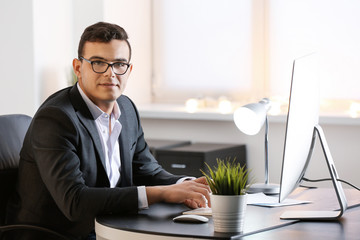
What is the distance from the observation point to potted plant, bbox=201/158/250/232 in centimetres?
200

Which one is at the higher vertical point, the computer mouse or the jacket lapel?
the jacket lapel

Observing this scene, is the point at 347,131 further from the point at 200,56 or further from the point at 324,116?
the point at 200,56

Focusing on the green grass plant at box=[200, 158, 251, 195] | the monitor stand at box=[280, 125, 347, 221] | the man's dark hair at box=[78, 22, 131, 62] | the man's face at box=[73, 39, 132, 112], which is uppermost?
the man's dark hair at box=[78, 22, 131, 62]

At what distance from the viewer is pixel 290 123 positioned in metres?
2.00

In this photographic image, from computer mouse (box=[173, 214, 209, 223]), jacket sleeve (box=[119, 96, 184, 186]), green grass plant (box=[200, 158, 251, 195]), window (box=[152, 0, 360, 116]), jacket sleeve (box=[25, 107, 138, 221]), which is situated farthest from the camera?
window (box=[152, 0, 360, 116])

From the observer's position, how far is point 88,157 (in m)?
2.51

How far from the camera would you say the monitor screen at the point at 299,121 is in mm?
2016

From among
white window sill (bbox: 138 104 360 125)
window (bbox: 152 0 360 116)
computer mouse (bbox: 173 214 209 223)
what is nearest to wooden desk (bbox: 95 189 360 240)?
computer mouse (bbox: 173 214 209 223)

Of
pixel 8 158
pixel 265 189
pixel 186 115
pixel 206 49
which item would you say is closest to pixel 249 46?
pixel 206 49

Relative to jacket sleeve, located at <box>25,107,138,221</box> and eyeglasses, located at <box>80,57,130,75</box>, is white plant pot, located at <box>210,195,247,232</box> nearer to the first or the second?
jacket sleeve, located at <box>25,107,138,221</box>

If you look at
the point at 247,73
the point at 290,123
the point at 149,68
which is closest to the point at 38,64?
the point at 149,68

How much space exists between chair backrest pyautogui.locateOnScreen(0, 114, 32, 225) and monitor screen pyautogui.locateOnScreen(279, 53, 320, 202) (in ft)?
3.63

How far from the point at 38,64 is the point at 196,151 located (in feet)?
3.88

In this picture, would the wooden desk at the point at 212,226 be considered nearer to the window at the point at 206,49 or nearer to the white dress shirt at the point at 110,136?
the white dress shirt at the point at 110,136
